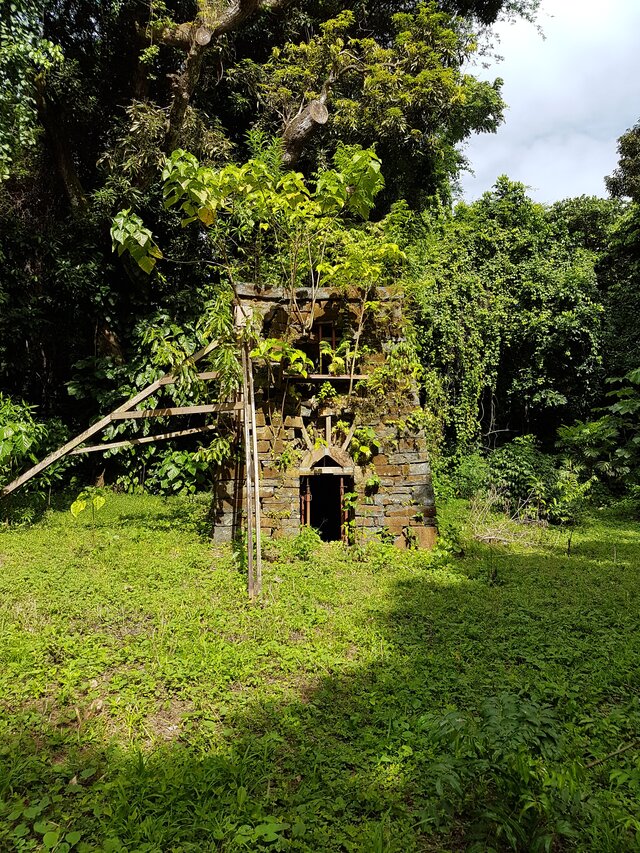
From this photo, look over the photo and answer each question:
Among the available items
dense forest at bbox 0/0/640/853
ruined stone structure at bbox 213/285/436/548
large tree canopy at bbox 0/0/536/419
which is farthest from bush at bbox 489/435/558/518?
large tree canopy at bbox 0/0/536/419

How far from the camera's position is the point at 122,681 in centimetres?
329

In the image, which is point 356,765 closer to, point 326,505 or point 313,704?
point 313,704

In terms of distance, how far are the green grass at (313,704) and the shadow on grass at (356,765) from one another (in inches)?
0.4

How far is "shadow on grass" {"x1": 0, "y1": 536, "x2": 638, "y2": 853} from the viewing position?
216 centimetres

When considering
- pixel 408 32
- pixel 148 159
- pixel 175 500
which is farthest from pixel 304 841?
pixel 408 32

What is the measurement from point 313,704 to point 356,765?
1.79 feet

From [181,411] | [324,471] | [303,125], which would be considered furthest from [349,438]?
[303,125]

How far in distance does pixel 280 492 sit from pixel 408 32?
9244mm

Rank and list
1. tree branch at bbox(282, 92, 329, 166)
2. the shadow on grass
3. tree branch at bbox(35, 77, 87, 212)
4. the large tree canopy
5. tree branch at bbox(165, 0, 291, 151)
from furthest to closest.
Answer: tree branch at bbox(282, 92, 329, 166), tree branch at bbox(35, 77, 87, 212), the large tree canopy, tree branch at bbox(165, 0, 291, 151), the shadow on grass

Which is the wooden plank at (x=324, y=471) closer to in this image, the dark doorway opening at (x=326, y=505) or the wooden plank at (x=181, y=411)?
the wooden plank at (x=181, y=411)

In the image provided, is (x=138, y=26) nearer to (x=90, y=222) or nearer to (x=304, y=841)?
(x=90, y=222)

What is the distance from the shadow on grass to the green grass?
11mm

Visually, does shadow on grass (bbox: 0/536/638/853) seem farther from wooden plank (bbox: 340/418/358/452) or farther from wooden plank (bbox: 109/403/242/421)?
wooden plank (bbox: 109/403/242/421)

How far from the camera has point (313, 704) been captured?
316 cm
